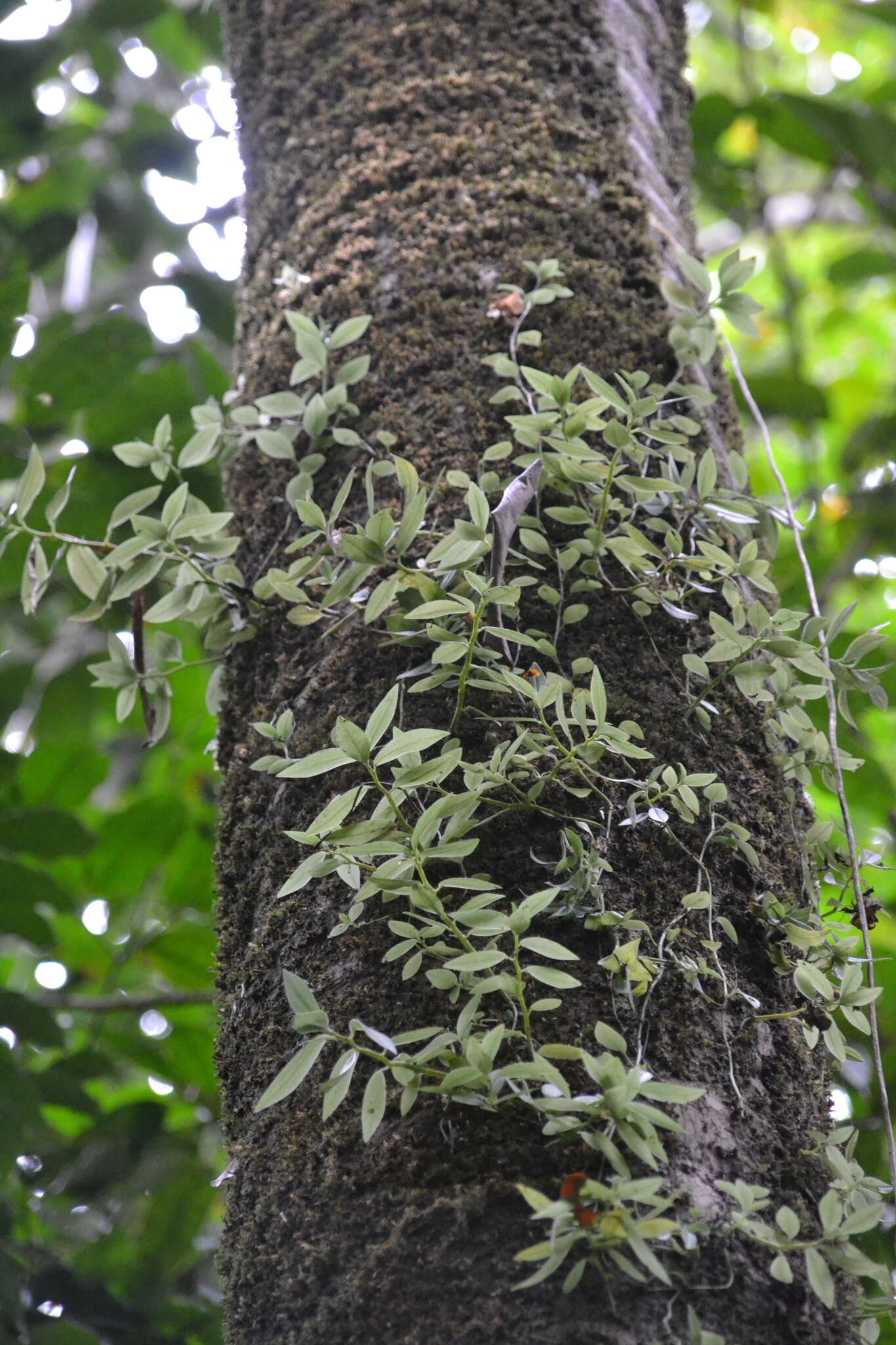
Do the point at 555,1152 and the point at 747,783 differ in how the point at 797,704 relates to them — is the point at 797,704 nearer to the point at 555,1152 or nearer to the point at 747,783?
the point at 747,783

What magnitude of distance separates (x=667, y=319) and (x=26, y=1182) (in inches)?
69.4

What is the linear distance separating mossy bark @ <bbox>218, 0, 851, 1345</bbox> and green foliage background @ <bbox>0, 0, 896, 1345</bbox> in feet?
1.62

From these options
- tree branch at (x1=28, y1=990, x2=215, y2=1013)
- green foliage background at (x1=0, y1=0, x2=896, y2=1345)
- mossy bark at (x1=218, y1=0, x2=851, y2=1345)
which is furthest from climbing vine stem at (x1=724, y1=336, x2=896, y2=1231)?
tree branch at (x1=28, y1=990, x2=215, y2=1013)

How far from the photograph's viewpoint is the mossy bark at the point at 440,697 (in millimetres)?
727

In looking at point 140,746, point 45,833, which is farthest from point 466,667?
point 140,746

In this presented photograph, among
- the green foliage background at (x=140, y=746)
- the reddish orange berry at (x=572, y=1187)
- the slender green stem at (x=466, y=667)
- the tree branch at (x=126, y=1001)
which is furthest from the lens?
the tree branch at (x=126, y=1001)

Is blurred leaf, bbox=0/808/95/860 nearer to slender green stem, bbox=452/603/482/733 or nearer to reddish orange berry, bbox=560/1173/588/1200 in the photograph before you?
slender green stem, bbox=452/603/482/733

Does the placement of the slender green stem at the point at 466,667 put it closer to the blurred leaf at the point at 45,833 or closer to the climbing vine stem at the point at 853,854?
the climbing vine stem at the point at 853,854

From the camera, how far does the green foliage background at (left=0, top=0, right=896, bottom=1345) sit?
1728 mm

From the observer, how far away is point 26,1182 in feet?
6.18

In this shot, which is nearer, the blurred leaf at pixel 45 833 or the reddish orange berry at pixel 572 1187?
the reddish orange berry at pixel 572 1187

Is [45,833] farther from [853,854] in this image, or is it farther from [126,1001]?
[853,854]

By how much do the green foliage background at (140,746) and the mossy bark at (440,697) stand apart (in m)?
0.49

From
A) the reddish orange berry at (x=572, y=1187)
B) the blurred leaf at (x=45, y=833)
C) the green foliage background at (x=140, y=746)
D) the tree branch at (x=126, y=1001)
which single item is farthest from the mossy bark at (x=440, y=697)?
the tree branch at (x=126, y=1001)
